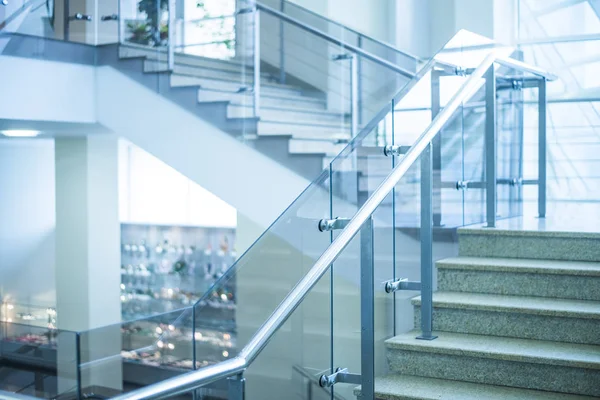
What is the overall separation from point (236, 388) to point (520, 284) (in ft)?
6.86

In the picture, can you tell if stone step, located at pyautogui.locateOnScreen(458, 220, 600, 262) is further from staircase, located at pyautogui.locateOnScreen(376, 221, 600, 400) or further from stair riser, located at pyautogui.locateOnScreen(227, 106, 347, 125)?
stair riser, located at pyautogui.locateOnScreen(227, 106, 347, 125)

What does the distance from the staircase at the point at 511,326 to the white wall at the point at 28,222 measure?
17.9ft

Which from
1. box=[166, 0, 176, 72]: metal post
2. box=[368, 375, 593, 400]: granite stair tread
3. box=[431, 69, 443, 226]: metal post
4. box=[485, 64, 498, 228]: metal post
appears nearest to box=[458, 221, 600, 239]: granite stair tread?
box=[485, 64, 498, 228]: metal post

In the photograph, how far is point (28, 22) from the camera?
668cm

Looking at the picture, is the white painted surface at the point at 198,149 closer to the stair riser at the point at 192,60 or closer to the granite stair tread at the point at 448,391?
the stair riser at the point at 192,60

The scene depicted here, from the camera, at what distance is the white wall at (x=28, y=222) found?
819cm

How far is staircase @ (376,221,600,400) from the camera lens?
3129 millimetres

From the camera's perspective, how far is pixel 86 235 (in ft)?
28.8

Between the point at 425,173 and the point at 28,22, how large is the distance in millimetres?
4442

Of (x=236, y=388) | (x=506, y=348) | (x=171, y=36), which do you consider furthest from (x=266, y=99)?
(x=236, y=388)

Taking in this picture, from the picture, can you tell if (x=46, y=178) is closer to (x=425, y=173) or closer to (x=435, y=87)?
(x=435, y=87)

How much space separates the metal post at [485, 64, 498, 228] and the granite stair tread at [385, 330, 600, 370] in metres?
0.91

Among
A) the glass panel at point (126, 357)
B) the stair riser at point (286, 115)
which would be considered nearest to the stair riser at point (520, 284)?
the glass panel at point (126, 357)

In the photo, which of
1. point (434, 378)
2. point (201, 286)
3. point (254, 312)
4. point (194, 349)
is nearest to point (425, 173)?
point (434, 378)
